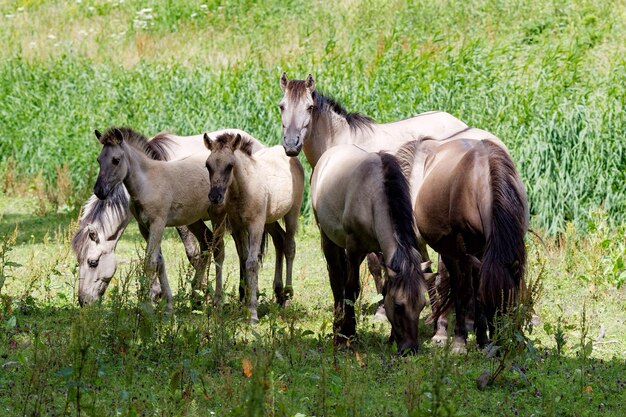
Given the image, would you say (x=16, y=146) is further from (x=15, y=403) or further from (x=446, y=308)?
(x=15, y=403)

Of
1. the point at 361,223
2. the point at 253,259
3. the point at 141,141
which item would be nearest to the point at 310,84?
the point at 141,141

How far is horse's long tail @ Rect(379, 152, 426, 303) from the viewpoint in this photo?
647 cm

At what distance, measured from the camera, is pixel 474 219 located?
22.7 ft

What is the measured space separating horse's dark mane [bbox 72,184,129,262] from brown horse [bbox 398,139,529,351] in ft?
8.51

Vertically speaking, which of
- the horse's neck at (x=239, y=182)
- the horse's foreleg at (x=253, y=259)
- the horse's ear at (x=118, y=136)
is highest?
the horse's ear at (x=118, y=136)

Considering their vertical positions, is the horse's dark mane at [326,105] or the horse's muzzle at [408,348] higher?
the horse's dark mane at [326,105]

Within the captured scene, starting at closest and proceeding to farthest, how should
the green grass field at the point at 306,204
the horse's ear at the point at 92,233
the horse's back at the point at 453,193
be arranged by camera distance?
the green grass field at the point at 306,204 → the horse's back at the point at 453,193 → the horse's ear at the point at 92,233

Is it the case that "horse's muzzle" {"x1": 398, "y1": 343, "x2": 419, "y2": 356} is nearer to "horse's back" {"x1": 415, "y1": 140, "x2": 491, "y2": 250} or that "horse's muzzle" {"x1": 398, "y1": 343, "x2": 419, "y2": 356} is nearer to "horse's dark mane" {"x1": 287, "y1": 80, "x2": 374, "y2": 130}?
"horse's back" {"x1": 415, "y1": 140, "x2": 491, "y2": 250}

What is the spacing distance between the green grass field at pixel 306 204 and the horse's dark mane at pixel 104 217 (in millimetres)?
327

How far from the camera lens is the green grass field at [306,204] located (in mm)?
5711

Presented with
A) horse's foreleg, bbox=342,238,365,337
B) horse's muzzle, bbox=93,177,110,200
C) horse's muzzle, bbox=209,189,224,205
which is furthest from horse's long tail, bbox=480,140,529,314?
horse's muzzle, bbox=93,177,110,200

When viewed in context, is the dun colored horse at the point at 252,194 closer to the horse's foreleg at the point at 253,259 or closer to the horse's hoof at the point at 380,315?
the horse's foreleg at the point at 253,259

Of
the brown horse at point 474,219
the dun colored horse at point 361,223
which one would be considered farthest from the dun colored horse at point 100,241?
the brown horse at point 474,219

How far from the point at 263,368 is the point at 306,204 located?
355 inches
